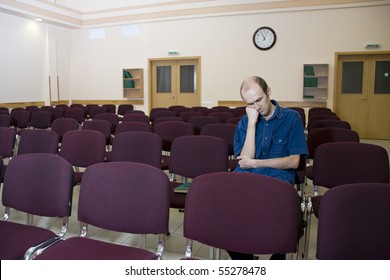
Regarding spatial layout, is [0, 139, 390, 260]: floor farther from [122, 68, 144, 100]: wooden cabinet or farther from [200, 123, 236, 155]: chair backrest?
[122, 68, 144, 100]: wooden cabinet

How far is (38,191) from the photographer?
2.05 meters

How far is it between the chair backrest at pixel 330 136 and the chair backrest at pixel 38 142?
8.72 feet

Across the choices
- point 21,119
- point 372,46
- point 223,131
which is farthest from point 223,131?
point 372,46

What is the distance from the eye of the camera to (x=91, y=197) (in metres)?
1.89

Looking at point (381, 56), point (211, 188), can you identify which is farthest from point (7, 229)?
point (381, 56)

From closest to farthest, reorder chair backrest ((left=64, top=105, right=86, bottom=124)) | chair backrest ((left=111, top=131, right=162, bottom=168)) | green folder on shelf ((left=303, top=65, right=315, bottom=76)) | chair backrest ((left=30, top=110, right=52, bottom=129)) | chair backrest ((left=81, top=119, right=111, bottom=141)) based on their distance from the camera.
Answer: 1. chair backrest ((left=111, top=131, right=162, bottom=168))
2. chair backrest ((left=81, top=119, right=111, bottom=141))
3. chair backrest ((left=30, top=110, right=52, bottom=129))
4. chair backrest ((left=64, top=105, right=86, bottom=124))
5. green folder on shelf ((left=303, top=65, right=315, bottom=76))

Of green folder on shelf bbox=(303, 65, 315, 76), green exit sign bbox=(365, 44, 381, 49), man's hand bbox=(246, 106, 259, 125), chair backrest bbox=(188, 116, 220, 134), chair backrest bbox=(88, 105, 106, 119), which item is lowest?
chair backrest bbox=(188, 116, 220, 134)

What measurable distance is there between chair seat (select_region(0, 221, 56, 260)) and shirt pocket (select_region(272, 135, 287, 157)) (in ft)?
4.61

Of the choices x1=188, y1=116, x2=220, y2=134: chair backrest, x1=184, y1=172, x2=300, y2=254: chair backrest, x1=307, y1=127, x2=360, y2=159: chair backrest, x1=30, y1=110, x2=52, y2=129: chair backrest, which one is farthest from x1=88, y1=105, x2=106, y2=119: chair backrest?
x1=184, y1=172, x2=300, y2=254: chair backrest

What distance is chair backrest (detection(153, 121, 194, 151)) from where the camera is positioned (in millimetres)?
4164

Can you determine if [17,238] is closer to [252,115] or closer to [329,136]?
[252,115]

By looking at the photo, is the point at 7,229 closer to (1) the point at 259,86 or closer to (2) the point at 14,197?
(2) the point at 14,197

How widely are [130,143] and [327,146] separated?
68.8 inches

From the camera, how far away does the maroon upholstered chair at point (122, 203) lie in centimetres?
176
